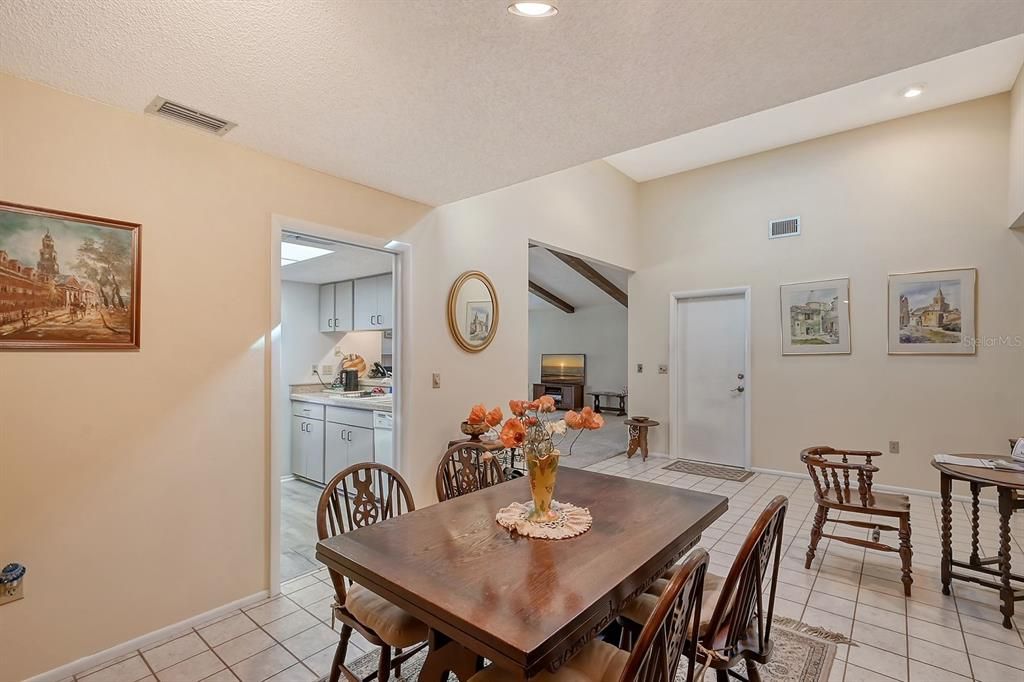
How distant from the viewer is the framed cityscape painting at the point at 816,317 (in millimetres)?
4703

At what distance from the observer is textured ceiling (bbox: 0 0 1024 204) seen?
1.51 meters

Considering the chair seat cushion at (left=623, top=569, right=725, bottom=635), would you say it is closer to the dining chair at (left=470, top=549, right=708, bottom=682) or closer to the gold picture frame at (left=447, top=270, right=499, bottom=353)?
the dining chair at (left=470, top=549, right=708, bottom=682)

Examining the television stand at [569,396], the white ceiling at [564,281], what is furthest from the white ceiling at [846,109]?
the television stand at [569,396]

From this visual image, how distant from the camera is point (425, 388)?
3424 mm

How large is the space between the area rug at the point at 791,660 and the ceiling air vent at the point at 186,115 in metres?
2.48

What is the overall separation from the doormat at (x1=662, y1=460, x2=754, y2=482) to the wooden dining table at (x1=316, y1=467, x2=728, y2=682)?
3.34m

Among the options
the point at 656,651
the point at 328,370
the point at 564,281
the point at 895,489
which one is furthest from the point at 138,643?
the point at 564,281

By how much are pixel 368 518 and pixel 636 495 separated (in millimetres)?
1163

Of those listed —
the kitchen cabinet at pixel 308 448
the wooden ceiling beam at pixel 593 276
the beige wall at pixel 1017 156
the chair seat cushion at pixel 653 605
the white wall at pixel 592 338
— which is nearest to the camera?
the chair seat cushion at pixel 653 605

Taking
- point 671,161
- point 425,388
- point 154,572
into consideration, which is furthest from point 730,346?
point 154,572

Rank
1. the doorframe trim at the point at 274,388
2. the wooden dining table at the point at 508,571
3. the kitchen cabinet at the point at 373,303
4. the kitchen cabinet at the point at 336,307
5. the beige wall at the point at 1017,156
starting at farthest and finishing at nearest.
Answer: the kitchen cabinet at the point at 336,307
the kitchen cabinet at the point at 373,303
the beige wall at the point at 1017,156
the doorframe trim at the point at 274,388
the wooden dining table at the point at 508,571

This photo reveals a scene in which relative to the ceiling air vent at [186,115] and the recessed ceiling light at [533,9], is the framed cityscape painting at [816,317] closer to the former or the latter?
the recessed ceiling light at [533,9]

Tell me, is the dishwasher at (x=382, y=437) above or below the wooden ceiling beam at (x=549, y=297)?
below

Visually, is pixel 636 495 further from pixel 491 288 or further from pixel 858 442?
pixel 858 442
